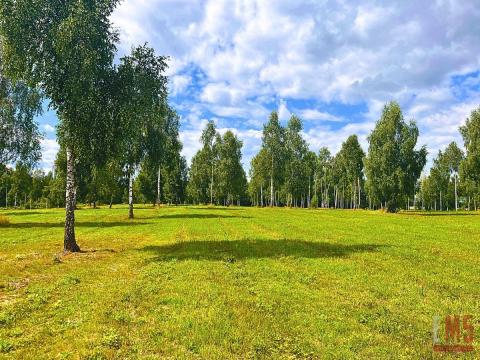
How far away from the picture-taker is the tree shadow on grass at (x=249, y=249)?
22.2 metres

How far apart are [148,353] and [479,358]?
7.10m

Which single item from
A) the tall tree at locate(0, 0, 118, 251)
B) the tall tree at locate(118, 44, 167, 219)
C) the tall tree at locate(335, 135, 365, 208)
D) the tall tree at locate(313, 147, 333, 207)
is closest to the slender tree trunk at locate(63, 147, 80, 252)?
the tall tree at locate(0, 0, 118, 251)

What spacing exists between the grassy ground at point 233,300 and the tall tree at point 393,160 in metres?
61.4

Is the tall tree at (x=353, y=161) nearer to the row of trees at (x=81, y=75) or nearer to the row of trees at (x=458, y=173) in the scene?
the row of trees at (x=458, y=173)

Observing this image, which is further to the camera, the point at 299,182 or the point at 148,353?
the point at 299,182

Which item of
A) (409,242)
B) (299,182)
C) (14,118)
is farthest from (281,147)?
(409,242)

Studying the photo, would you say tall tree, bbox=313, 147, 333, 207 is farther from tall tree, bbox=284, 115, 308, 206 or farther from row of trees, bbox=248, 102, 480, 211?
tall tree, bbox=284, 115, 308, 206

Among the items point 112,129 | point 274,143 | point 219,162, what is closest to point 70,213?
point 112,129

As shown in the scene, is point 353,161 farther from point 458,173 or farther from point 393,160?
point 393,160

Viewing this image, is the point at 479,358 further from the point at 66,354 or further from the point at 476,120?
the point at 476,120

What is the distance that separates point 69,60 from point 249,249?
50.1 feet

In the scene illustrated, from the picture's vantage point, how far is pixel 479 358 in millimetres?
8297

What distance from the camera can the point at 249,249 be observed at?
24953 millimetres

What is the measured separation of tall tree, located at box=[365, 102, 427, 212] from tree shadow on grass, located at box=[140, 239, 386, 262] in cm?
6103
